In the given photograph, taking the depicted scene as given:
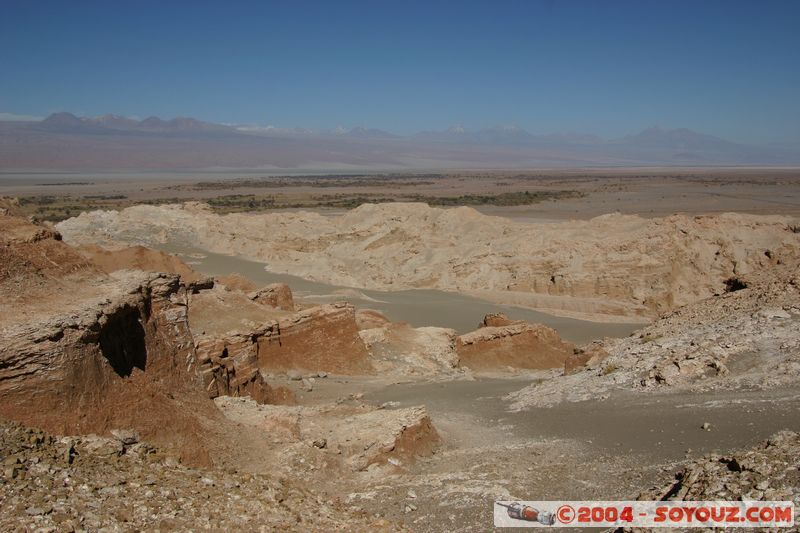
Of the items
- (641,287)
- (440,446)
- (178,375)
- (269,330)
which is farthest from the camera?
(641,287)

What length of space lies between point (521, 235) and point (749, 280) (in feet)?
47.4

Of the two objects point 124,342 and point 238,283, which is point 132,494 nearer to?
point 124,342

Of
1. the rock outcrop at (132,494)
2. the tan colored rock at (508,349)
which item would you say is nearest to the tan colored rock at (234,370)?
the rock outcrop at (132,494)

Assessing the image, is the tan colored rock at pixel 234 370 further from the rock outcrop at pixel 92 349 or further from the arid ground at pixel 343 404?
the rock outcrop at pixel 92 349

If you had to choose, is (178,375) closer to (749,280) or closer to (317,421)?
(317,421)

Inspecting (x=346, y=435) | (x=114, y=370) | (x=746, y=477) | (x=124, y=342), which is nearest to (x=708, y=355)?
(x=746, y=477)

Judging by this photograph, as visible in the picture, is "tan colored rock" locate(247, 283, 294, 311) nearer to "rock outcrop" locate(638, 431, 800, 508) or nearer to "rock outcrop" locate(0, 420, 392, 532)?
"rock outcrop" locate(0, 420, 392, 532)

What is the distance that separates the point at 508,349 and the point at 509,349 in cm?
2

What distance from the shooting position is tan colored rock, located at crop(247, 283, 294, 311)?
1707cm

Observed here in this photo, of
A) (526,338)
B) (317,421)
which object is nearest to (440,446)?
(317,421)

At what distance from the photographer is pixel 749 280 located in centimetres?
1522

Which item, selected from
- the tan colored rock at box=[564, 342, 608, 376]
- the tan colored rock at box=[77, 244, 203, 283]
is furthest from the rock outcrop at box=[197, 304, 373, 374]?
the tan colored rock at box=[77, 244, 203, 283]

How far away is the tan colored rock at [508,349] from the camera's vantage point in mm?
16578

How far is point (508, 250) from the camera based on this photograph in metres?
28.3
